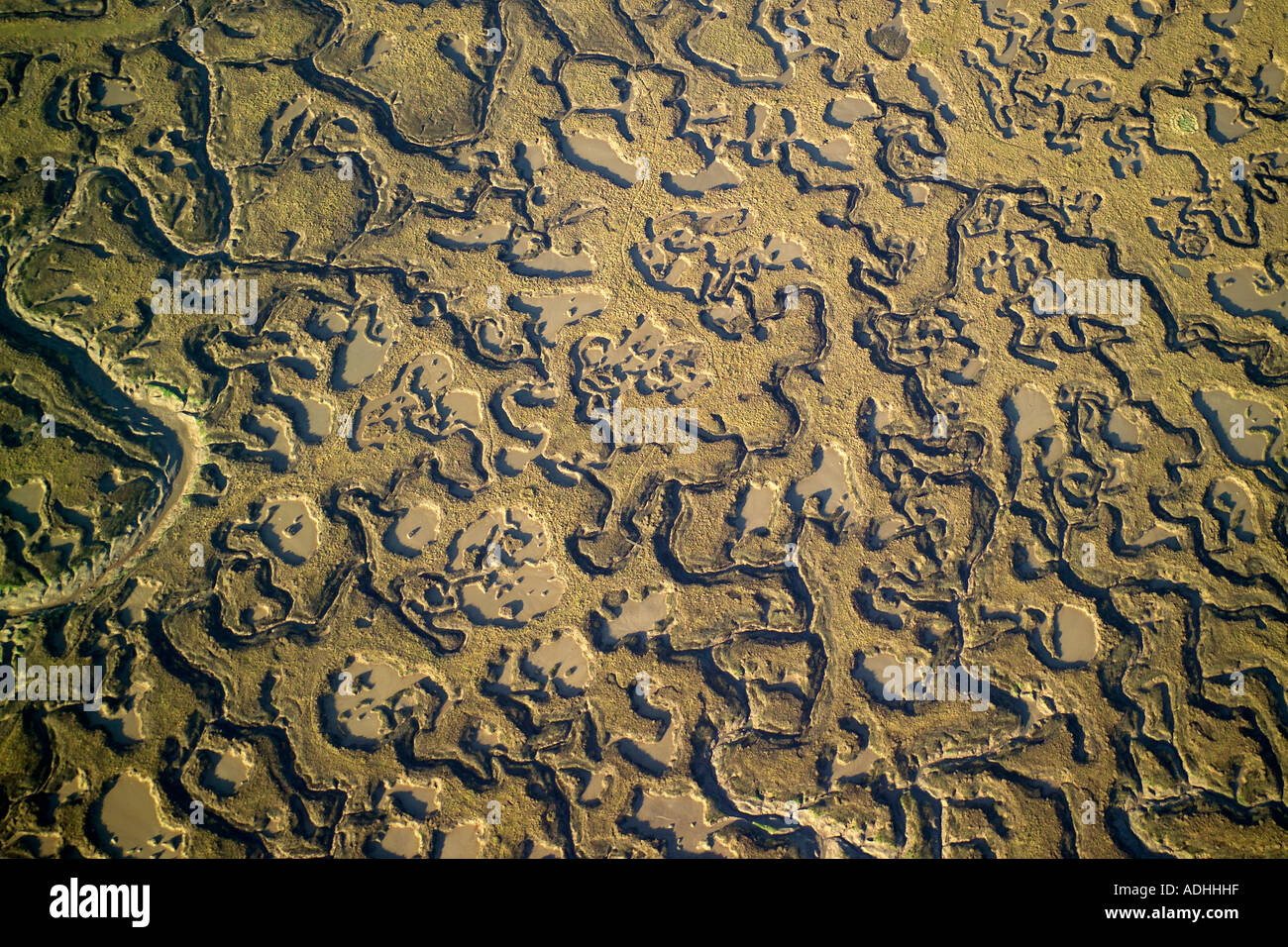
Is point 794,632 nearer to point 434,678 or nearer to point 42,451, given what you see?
point 434,678

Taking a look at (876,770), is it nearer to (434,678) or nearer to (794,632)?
(794,632)

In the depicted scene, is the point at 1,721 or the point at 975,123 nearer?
the point at 1,721

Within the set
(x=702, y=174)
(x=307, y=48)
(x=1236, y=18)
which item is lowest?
(x=702, y=174)

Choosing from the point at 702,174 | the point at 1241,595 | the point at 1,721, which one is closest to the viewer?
the point at 1,721

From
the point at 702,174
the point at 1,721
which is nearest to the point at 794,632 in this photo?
the point at 702,174

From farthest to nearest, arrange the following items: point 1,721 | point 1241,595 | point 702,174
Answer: point 702,174, point 1241,595, point 1,721

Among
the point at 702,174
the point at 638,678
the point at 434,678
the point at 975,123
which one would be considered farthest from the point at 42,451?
the point at 975,123

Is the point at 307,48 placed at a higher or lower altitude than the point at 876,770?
higher
